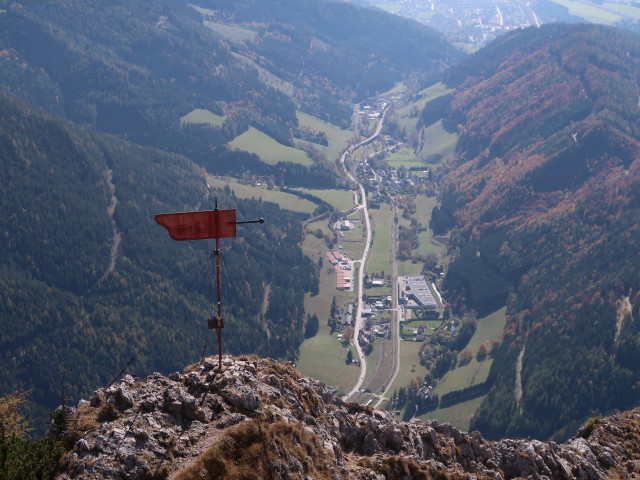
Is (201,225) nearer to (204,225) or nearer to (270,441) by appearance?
(204,225)

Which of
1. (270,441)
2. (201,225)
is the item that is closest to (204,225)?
(201,225)

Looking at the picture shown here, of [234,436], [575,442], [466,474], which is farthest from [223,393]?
[575,442]

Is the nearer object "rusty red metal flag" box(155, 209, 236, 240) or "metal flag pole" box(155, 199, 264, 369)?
"metal flag pole" box(155, 199, 264, 369)

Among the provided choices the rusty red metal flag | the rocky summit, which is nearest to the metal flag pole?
the rusty red metal flag

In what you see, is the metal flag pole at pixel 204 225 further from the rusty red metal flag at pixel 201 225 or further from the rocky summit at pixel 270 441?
the rocky summit at pixel 270 441

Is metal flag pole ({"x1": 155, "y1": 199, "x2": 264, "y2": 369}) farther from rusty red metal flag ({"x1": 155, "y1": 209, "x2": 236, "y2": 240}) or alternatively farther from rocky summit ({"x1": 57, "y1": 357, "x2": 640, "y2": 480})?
rocky summit ({"x1": 57, "y1": 357, "x2": 640, "y2": 480})

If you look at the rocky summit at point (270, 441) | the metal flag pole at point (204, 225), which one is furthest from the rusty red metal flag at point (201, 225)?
the rocky summit at point (270, 441)

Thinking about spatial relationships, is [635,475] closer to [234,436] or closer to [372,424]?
[372,424]
